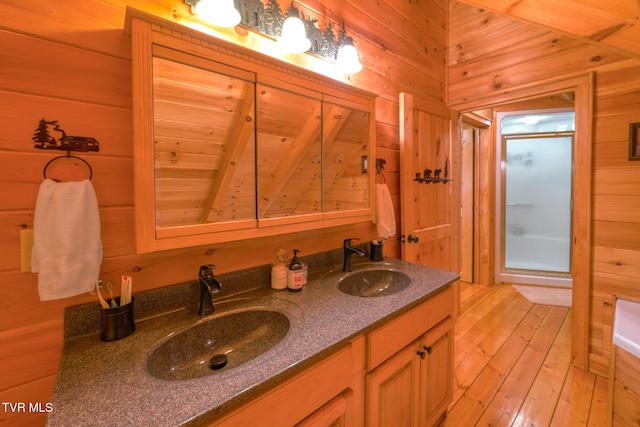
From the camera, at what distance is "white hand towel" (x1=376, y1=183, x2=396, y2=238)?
5.57 ft

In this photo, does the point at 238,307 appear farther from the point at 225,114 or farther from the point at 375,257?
the point at 375,257

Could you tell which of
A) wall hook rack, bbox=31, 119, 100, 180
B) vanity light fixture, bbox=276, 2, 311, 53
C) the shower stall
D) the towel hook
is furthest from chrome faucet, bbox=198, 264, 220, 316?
the shower stall

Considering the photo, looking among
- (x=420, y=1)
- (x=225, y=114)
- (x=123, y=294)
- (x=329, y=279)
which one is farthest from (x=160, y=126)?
(x=420, y=1)

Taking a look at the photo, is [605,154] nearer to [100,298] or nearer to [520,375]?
[520,375]

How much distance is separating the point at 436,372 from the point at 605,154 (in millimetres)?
1861

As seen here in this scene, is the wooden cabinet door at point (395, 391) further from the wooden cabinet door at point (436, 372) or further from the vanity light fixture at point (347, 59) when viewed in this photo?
the vanity light fixture at point (347, 59)

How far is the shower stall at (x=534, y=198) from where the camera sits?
3438 mm

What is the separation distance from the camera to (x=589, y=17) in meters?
0.82

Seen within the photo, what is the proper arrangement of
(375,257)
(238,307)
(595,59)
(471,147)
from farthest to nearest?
(471,147) → (595,59) → (375,257) → (238,307)

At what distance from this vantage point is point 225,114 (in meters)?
1.09

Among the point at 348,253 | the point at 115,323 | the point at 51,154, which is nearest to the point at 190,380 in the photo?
the point at 115,323

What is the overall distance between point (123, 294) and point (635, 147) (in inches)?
113

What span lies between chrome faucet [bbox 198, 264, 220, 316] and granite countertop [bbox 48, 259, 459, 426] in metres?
0.04

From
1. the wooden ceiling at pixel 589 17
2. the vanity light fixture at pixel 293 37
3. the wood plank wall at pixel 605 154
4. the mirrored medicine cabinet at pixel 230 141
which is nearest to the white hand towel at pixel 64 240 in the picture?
the mirrored medicine cabinet at pixel 230 141
